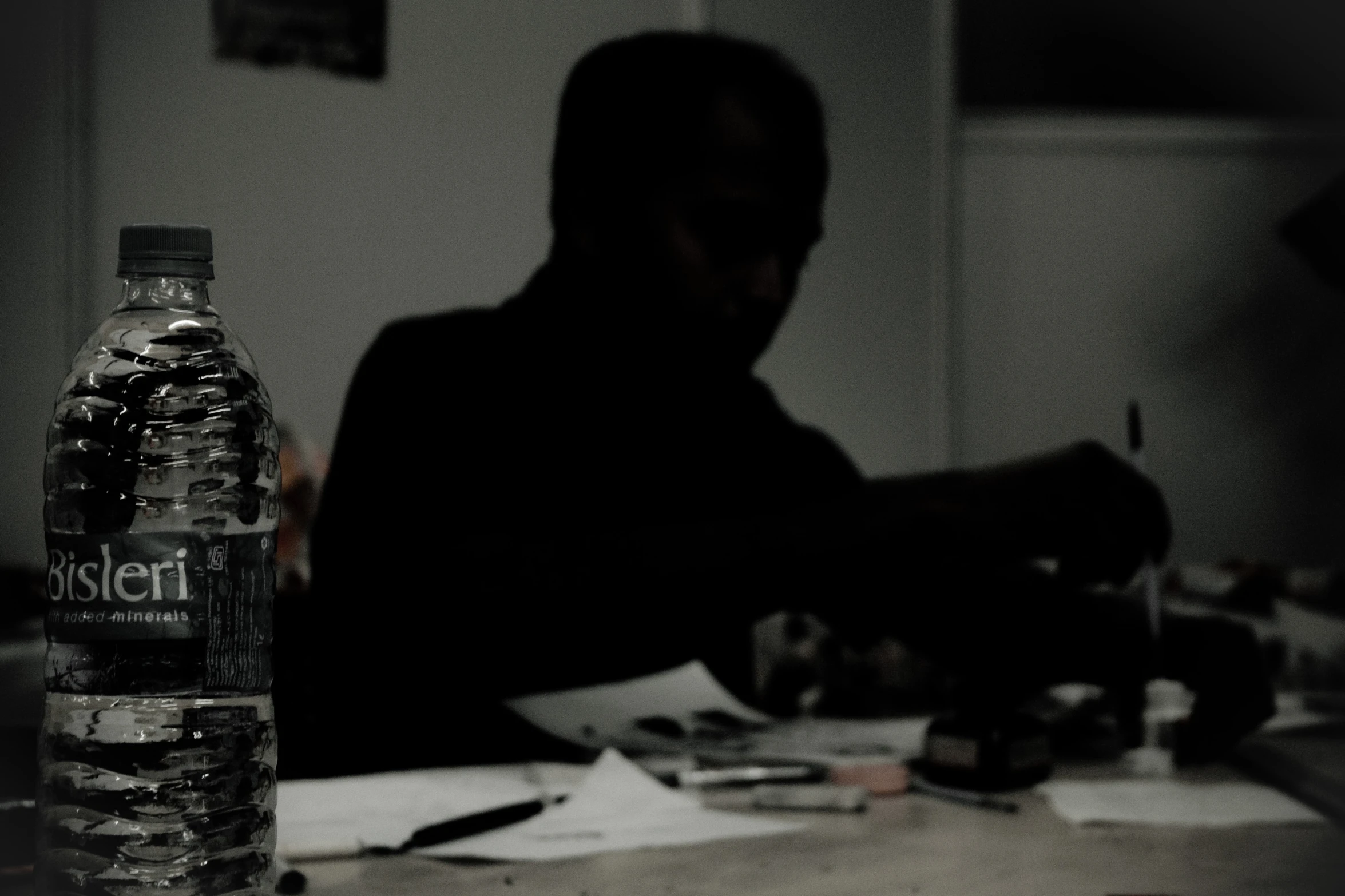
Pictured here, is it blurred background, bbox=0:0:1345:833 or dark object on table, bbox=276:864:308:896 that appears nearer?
dark object on table, bbox=276:864:308:896

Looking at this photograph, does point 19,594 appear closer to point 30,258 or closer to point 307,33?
point 30,258

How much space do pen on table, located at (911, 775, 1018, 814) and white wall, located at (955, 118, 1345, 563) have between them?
0.59 metres

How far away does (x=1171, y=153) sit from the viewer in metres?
1.54

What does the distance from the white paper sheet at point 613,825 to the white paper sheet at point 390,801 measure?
42 millimetres

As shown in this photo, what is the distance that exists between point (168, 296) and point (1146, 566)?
1.05 metres

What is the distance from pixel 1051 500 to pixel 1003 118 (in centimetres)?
51

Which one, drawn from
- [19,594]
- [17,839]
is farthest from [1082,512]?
[19,594]

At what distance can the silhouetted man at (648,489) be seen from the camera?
4.68ft

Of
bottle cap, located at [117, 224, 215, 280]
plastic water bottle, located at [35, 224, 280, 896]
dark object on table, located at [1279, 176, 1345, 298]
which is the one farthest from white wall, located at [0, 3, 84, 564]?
dark object on table, located at [1279, 176, 1345, 298]

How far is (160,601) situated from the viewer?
0.66 m

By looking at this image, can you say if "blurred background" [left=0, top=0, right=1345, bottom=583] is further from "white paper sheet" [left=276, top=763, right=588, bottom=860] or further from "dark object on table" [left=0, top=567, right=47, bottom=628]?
"white paper sheet" [left=276, top=763, right=588, bottom=860]

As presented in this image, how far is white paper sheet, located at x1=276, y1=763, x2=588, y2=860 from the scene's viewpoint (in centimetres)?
87

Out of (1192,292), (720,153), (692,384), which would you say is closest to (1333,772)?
(1192,292)

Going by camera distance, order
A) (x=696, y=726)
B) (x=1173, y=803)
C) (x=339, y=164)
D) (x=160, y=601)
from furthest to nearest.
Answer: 1. (x=339, y=164)
2. (x=696, y=726)
3. (x=1173, y=803)
4. (x=160, y=601)
